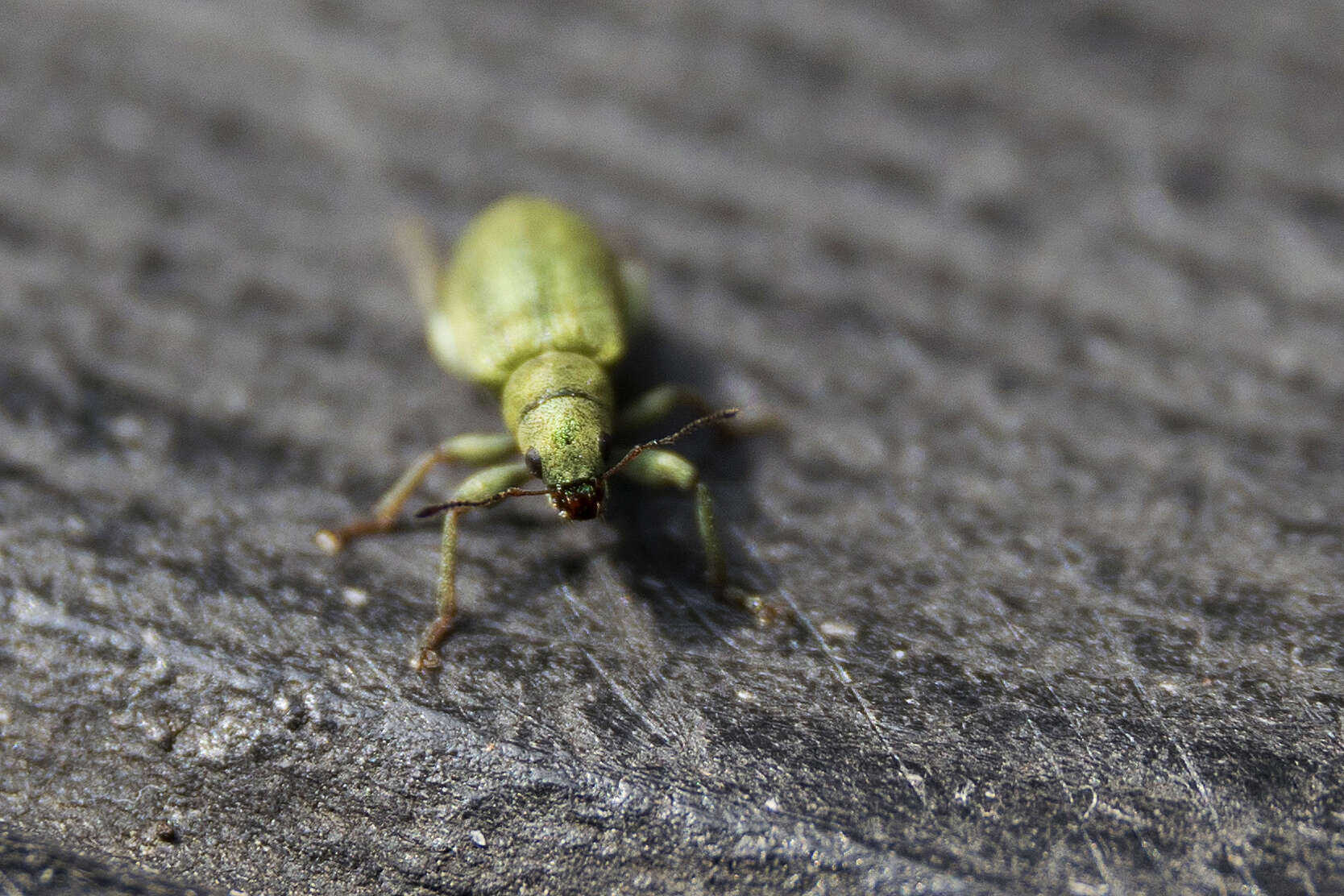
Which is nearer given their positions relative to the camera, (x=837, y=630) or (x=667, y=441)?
(x=837, y=630)

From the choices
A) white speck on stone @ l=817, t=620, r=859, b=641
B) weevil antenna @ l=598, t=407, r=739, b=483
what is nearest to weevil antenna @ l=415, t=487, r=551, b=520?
weevil antenna @ l=598, t=407, r=739, b=483

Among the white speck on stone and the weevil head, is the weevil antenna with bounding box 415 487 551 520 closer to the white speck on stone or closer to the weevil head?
the weevil head

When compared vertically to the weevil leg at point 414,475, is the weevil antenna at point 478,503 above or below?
above

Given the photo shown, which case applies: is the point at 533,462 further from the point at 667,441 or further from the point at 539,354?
the point at 539,354

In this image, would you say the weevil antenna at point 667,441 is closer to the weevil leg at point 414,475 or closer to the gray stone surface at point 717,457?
the gray stone surface at point 717,457

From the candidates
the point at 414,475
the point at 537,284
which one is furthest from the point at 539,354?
the point at 414,475

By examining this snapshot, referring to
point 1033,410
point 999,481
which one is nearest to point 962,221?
point 1033,410

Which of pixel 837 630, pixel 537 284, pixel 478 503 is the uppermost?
pixel 537 284

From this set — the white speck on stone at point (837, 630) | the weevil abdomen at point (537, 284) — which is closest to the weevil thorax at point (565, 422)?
the weevil abdomen at point (537, 284)
